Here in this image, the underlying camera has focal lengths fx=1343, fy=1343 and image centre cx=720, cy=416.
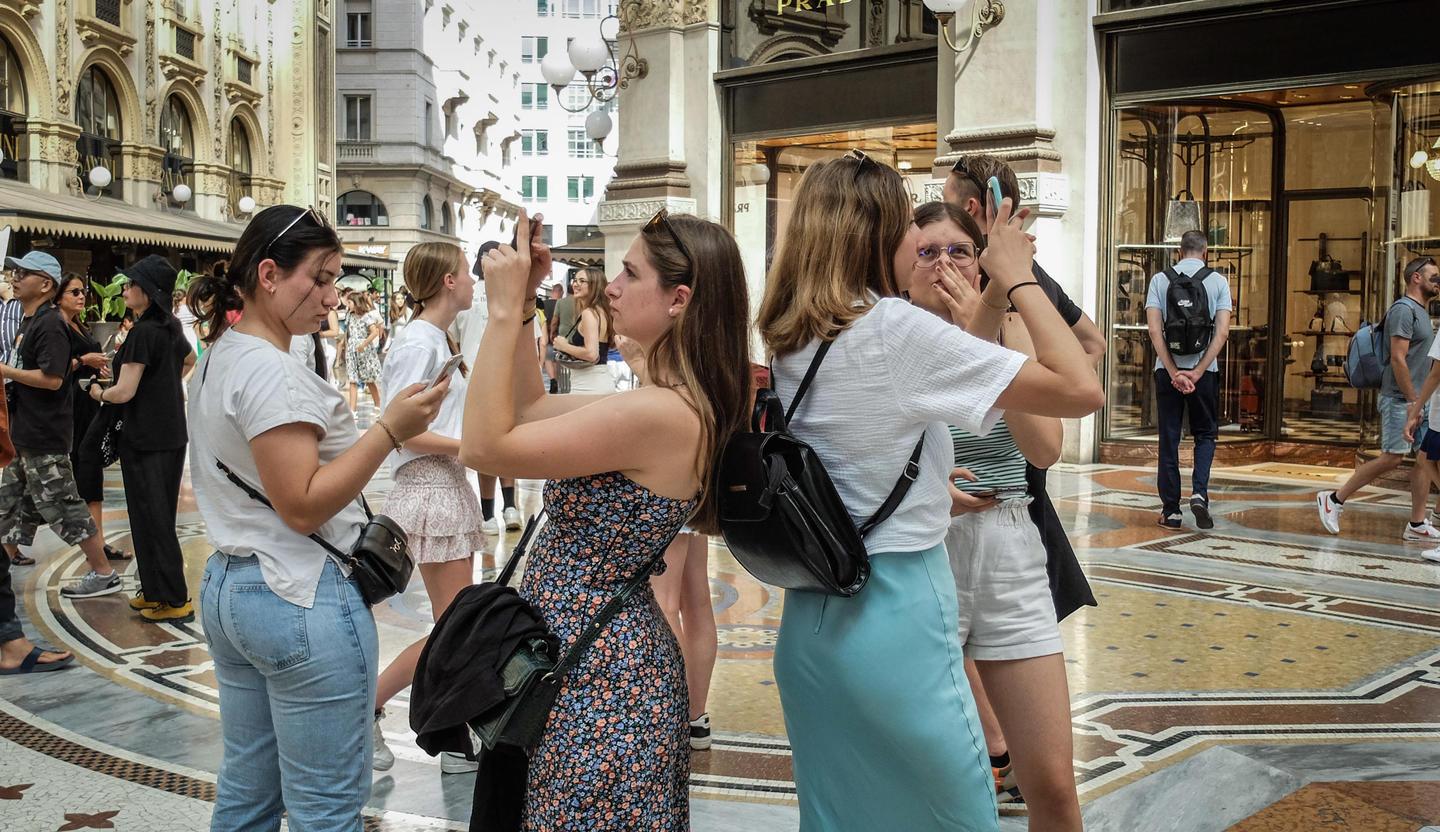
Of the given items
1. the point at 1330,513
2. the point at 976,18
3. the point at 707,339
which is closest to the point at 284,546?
the point at 707,339

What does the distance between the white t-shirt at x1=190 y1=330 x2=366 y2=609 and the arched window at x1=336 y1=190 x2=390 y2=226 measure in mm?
60086

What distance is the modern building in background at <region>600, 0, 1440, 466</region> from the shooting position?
440 inches

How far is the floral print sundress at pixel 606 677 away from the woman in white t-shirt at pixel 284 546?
0.52 meters

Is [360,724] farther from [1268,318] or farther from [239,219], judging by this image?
[239,219]

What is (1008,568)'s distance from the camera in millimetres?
3123

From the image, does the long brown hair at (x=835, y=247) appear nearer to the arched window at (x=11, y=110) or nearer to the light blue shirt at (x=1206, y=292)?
the light blue shirt at (x=1206, y=292)

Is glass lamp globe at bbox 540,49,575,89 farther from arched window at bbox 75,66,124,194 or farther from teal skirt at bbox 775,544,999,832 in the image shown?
arched window at bbox 75,66,124,194

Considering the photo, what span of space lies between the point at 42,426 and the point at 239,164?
3808cm

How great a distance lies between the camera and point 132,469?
6.53 meters

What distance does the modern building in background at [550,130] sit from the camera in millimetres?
80438

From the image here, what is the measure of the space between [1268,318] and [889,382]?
12.5m

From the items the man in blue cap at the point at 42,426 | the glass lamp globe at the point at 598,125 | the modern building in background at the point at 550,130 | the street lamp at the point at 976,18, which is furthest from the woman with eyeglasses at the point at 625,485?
the modern building in background at the point at 550,130

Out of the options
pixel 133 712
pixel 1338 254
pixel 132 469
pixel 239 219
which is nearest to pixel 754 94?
pixel 1338 254

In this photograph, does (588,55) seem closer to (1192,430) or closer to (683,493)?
(1192,430)
